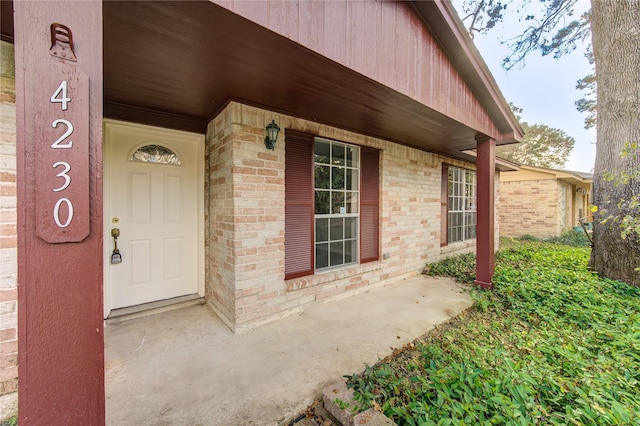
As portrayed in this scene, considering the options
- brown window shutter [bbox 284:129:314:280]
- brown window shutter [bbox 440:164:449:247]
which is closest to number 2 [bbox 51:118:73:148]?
brown window shutter [bbox 284:129:314:280]

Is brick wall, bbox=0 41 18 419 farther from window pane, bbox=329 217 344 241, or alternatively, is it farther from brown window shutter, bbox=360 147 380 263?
brown window shutter, bbox=360 147 380 263

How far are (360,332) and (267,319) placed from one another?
42.5 inches

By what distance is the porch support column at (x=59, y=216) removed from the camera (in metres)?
0.92

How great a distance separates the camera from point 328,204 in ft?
12.7

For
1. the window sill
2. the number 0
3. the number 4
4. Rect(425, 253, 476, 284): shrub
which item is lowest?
Rect(425, 253, 476, 284): shrub

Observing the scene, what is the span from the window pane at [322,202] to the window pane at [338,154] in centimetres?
50

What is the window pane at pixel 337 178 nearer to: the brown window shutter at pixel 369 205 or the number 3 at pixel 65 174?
the brown window shutter at pixel 369 205

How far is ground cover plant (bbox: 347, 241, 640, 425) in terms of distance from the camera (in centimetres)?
169

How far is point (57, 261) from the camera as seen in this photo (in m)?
0.96

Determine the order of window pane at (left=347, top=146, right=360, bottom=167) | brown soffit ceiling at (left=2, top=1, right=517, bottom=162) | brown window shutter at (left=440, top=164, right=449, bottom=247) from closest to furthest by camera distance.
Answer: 1. brown soffit ceiling at (left=2, top=1, right=517, bottom=162)
2. window pane at (left=347, top=146, right=360, bottom=167)
3. brown window shutter at (left=440, top=164, right=449, bottom=247)

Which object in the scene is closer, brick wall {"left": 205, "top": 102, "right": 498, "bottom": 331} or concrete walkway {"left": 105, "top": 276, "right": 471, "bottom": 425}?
concrete walkway {"left": 105, "top": 276, "right": 471, "bottom": 425}

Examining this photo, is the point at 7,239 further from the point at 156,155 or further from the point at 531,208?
the point at 531,208

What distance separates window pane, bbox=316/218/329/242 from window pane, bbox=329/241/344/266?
17 cm

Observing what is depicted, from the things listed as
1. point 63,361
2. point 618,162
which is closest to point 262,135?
point 63,361
